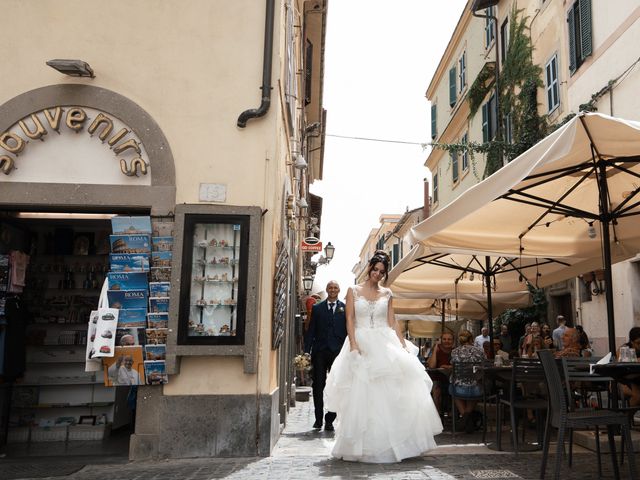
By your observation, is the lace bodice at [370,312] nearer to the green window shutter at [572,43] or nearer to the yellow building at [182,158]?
the yellow building at [182,158]

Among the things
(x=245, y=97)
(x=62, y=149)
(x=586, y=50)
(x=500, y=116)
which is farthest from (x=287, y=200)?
(x=500, y=116)

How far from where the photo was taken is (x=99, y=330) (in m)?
6.84

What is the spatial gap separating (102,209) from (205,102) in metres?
1.64

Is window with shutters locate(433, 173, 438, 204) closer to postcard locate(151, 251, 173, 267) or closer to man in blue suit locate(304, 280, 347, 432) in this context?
man in blue suit locate(304, 280, 347, 432)

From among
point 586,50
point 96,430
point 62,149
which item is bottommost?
point 96,430

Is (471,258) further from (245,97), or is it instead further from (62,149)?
(62,149)

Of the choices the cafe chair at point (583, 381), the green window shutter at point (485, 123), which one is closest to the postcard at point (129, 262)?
the cafe chair at point (583, 381)

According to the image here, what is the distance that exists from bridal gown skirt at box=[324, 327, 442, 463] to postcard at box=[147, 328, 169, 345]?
179 centimetres

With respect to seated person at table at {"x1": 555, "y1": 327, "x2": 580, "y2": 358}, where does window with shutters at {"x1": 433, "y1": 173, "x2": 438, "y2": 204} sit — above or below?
above

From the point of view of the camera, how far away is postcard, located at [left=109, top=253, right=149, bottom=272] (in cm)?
695

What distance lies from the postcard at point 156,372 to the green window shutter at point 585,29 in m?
11.8

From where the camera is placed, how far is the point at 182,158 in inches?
284

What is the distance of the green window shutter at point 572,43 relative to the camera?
1511cm

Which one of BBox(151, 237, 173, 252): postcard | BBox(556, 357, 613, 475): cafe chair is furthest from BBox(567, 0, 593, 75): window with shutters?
BBox(151, 237, 173, 252): postcard
